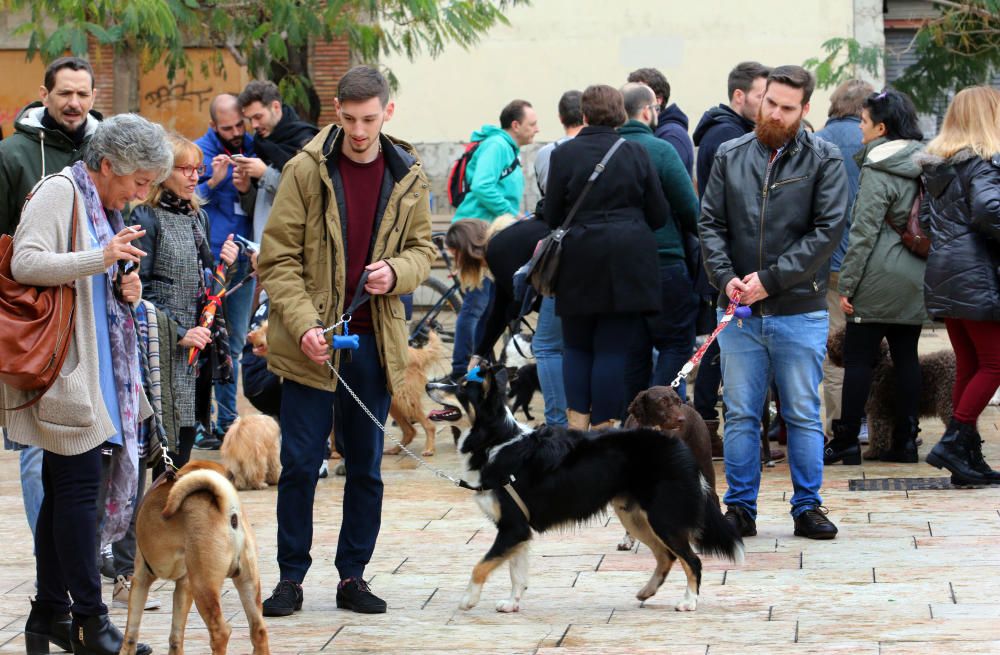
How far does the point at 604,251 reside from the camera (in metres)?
7.73

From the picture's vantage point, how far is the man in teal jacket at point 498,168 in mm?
10375

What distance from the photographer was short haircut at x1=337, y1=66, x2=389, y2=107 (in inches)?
215

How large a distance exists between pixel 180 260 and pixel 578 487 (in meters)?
2.13

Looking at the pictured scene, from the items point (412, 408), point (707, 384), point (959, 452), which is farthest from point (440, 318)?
point (959, 452)

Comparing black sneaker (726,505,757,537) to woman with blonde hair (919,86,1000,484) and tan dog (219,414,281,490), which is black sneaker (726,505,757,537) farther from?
tan dog (219,414,281,490)

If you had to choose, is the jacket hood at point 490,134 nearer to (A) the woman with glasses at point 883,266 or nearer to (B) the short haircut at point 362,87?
(A) the woman with glasses at point 883,266

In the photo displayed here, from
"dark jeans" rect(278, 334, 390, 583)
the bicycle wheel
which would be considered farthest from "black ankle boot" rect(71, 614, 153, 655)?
the bicycle wheel

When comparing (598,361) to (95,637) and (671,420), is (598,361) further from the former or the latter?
(95,637)

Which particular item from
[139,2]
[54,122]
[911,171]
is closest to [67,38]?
[139,2]

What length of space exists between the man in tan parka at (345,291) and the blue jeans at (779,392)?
5.70 ft

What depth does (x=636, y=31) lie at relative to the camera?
19984 millimetres

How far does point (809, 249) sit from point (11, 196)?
3.47 meters

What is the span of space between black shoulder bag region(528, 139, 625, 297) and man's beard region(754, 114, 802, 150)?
129 centimetres

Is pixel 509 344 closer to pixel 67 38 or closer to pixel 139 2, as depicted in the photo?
pixel 139 2
